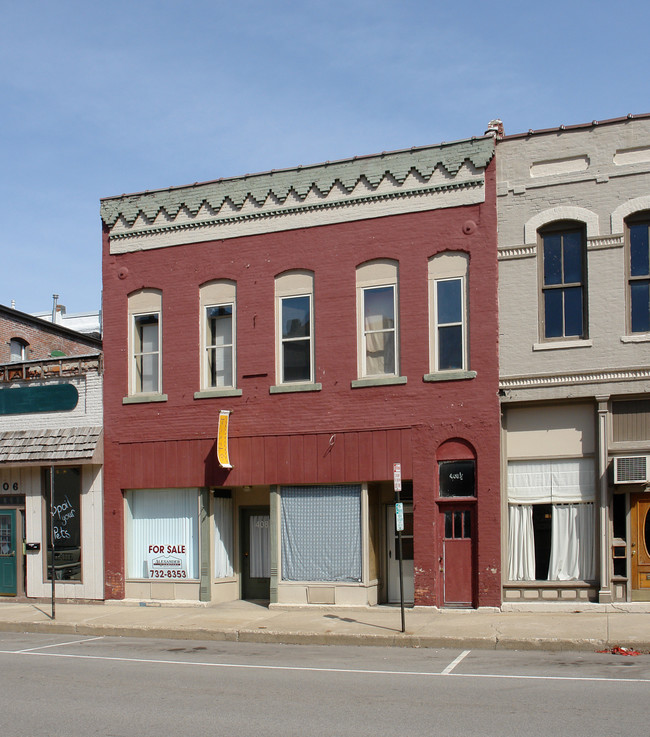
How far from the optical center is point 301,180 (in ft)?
63.6

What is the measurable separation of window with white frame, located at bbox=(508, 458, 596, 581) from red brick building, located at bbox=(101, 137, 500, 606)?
0.54m

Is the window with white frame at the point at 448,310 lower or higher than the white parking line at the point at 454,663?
higher

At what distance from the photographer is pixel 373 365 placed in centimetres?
1873

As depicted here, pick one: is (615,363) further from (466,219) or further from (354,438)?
(354,438)

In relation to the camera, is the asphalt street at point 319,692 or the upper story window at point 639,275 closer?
the asphalt street at point 319,692

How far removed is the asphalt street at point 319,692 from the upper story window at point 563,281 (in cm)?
624

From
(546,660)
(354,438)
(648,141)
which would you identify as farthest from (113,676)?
(648,141)

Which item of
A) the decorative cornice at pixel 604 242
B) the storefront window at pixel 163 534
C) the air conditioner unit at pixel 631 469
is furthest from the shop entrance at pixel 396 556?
the decorative cornice at pixel 604 242

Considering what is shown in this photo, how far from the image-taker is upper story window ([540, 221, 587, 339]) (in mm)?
17219

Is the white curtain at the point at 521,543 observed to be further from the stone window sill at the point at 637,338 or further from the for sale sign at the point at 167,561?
the for sale sign at the point at 167,561

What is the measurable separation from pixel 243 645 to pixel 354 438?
15.8ft

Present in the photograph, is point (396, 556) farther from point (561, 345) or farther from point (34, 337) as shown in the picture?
point (34, 337)

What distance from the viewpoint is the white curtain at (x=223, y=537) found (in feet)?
65.7

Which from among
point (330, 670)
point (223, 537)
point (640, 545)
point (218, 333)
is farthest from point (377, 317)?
point (330, 670)
